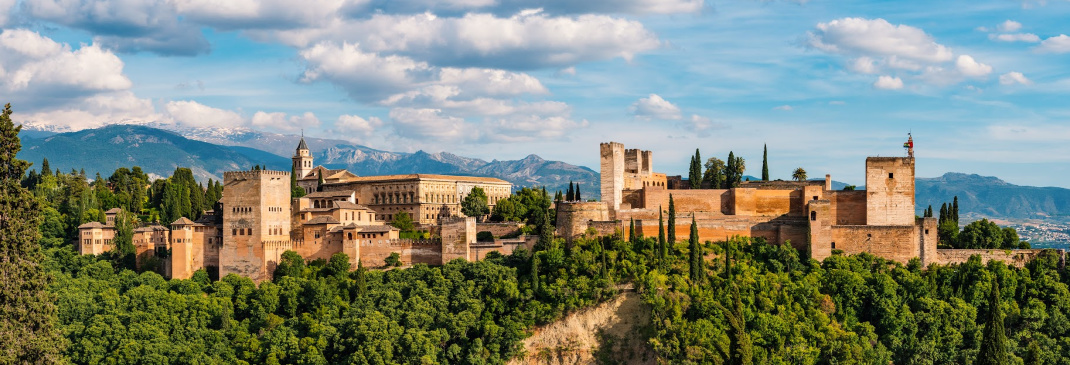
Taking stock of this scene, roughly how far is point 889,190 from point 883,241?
9.34 ft

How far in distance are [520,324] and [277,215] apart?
17138 mm

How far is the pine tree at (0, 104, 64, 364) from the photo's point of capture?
2991 centimetres

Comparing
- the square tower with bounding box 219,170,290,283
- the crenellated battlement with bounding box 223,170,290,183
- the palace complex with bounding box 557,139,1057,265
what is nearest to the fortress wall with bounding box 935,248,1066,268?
the palace complex with bounding box 557,139,1057,265

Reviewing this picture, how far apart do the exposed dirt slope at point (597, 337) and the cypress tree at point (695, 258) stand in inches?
120

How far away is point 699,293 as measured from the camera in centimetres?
5144

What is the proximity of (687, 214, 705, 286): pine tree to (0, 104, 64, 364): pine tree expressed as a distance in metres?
30.8

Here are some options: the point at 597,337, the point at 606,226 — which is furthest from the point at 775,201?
the point at 597,337

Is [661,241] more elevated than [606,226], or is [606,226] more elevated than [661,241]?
[606,226]

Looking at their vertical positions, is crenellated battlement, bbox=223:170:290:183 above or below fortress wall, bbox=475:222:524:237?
above

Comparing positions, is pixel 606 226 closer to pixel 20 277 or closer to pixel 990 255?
pixel 990 255

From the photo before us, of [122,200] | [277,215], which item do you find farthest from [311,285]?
[122,200]

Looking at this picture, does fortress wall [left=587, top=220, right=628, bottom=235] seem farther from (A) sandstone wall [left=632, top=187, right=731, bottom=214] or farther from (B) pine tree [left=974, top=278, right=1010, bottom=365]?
(B) pine tree [left=974, top=278, right=1010, bottom=365]

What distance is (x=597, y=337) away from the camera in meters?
53.4

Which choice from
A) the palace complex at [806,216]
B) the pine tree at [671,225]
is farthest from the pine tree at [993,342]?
the pine tree at [671,225]
